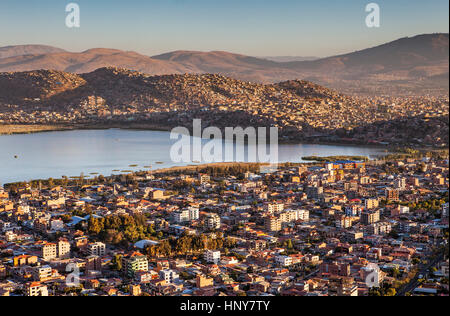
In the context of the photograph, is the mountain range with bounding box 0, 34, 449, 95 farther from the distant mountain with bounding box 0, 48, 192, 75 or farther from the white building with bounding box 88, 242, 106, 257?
the white building with bounding box 88, 242, 106, 257

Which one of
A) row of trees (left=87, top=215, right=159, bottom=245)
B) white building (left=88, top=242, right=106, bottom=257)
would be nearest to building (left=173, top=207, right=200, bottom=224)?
row of trees (left=87, top=215, right=159, bottom=245)

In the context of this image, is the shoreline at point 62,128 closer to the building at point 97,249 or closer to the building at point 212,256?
the building at point 97,249

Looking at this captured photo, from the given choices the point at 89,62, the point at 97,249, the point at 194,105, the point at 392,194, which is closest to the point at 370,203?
the point at 392,194

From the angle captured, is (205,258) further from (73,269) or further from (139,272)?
(73,269)

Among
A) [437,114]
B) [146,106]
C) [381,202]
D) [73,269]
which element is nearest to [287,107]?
[146,106]

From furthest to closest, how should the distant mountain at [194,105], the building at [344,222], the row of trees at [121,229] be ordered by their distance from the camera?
the distant mountain at [194,105] → the building at [344,222] → the row of trees at [121,229]

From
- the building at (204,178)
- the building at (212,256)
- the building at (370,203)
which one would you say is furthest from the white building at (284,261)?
the building at (204,178)
